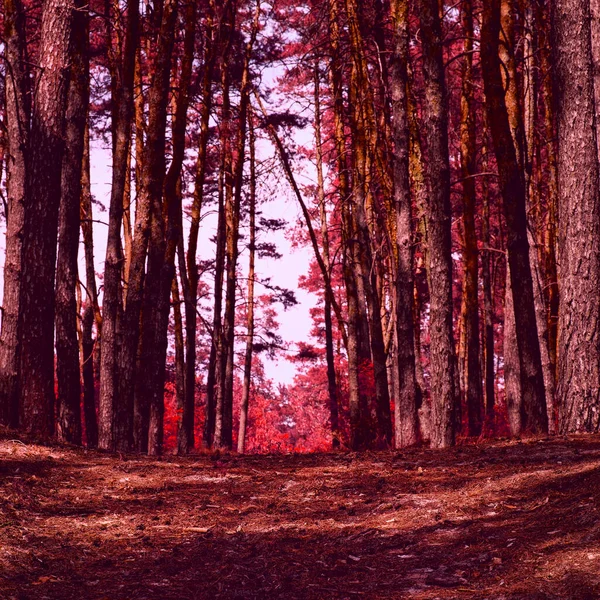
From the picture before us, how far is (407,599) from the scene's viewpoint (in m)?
3.48

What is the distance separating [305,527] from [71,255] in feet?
17.5

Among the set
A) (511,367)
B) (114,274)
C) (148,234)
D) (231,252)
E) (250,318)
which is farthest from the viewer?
(250,318)

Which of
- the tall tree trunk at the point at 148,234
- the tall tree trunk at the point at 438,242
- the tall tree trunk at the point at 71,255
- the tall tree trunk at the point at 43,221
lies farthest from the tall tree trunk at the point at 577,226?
the tall tree trunk at the point at 71,255

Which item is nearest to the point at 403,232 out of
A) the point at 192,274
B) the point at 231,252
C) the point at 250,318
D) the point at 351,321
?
the point at 351,321

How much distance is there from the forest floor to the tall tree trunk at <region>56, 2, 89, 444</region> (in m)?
1.63

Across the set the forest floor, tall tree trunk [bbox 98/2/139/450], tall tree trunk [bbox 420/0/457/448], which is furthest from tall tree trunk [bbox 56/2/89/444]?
tall tree trunk [bbox 420/0/457/448]

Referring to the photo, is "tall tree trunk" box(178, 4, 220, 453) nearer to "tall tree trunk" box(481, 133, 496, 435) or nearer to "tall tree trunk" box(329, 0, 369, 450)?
"tall tree trunk" box(329, 0, 369, 450)

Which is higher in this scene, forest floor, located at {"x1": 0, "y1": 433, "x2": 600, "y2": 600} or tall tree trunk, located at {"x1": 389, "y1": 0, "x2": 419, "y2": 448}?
tall tree trunk, located at {"x1": 389, "y1": 0, "x2": 419, "y2": 448}

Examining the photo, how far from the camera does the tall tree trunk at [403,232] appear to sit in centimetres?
921

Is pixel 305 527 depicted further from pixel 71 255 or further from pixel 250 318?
pixel 250 318

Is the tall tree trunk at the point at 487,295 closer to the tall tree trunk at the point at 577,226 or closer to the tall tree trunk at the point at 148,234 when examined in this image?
the tall tree trunk at the point at 577,226

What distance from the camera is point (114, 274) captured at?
9.05 meters

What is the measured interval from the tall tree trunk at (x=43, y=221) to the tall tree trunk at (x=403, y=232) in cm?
425

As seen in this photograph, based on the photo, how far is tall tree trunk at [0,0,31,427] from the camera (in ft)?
23.8
